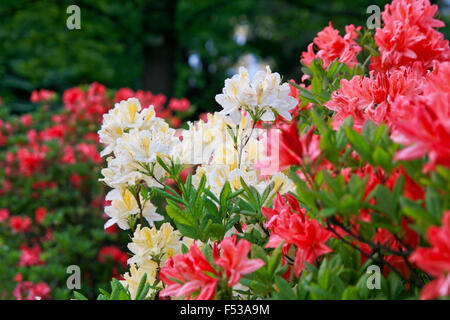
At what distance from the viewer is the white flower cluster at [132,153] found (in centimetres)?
130

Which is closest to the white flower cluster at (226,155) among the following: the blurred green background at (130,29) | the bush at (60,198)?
the bush at (60,198)

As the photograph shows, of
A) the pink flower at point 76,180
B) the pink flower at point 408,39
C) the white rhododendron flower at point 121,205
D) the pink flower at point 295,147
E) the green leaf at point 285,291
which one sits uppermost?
the pink flower at point 408,39

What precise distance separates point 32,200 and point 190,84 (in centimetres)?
1275

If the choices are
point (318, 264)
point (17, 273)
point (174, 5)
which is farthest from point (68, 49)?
point (318, 264)

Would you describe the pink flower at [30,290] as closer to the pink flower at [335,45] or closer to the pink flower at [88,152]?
the pink flower at [88,152]

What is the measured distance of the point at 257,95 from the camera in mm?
1330

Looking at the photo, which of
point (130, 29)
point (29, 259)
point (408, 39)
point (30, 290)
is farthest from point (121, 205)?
point (130, 29)

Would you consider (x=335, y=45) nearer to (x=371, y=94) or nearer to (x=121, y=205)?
(x=371, y=94)

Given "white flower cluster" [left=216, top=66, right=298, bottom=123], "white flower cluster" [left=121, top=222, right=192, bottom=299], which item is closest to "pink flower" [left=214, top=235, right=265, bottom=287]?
"white flower cluster" [left=121, top=222, right=192, bottom=299]

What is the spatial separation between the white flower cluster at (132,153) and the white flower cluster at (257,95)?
0.70 ft

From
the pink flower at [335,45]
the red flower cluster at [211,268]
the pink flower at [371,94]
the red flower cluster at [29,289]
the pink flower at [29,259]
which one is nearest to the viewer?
the red flower cluster at [211,268]

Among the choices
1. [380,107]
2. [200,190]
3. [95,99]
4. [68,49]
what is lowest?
[200,190]

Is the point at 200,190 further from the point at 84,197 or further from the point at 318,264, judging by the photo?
the point at 84,197

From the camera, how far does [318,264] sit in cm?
107
